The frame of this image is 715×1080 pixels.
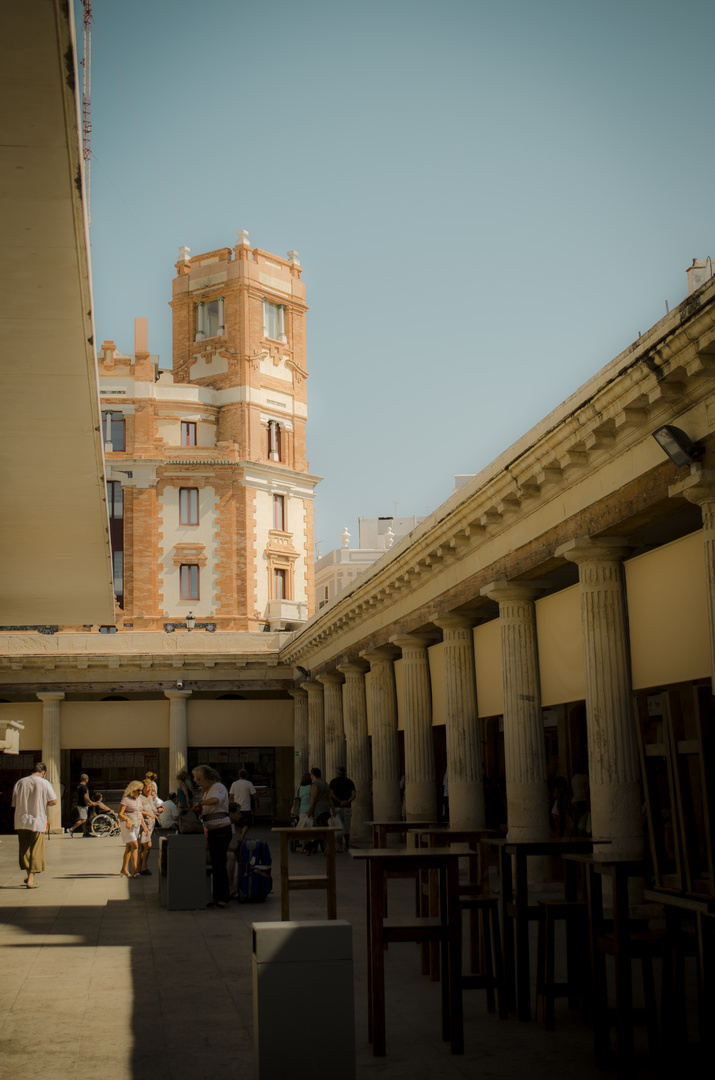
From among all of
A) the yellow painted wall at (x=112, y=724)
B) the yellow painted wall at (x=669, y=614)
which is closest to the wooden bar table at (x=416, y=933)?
the yellow painted wall at (x=669, y=614)

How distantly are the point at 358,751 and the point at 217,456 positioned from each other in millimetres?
30354

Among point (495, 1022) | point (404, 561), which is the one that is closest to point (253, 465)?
point (404, 561)

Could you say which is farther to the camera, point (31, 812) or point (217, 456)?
point (217, 456)

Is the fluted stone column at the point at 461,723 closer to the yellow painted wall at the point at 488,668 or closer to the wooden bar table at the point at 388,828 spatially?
the yellow painted wall at the point at 488,668

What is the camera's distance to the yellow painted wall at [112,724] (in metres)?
32.2

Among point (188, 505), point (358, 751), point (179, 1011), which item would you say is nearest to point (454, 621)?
point (358, 751)

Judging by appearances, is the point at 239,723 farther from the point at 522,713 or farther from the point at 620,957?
the point at 620,957

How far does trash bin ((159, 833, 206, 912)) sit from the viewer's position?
41.1 ft

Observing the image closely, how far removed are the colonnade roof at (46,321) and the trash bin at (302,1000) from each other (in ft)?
14.8

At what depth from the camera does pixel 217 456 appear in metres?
51.8

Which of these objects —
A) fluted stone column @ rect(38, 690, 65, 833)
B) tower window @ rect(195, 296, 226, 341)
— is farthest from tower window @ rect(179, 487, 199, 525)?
fluted stone column @ rect(38, 690, 65, 833)

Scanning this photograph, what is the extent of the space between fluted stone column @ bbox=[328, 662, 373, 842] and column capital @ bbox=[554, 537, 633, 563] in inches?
487

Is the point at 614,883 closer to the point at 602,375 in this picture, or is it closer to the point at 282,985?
the point at 282,985

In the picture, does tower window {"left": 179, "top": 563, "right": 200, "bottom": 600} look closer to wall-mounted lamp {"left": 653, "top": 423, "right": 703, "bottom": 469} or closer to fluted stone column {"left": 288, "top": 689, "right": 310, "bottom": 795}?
fluted stone column {"left": 288, "top": 689, "right": 310, "bottom": 795}
